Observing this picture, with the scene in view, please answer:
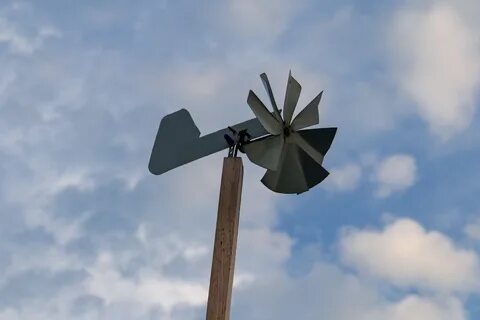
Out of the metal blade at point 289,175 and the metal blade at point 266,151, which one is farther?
the metal blade at point 289,175

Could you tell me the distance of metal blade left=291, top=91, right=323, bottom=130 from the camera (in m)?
4.92

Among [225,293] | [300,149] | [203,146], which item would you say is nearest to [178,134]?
[203,146]

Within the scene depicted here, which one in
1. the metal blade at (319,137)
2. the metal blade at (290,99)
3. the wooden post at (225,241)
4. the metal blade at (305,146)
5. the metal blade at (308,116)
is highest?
the metal blade at (290,99)

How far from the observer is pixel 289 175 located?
16.3 feet

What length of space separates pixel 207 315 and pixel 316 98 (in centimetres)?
182

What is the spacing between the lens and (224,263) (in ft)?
14.8

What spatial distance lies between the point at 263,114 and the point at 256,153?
0.96ft

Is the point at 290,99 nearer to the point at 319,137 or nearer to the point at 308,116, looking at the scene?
the point at 308,116

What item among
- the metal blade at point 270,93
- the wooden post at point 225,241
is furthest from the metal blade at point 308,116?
the wooden post at point 225,241

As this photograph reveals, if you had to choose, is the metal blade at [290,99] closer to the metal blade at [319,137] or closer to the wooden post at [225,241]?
Result: the metal blade at [319,137]

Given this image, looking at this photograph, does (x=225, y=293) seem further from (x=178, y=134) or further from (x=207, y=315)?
(x=178, y=134)

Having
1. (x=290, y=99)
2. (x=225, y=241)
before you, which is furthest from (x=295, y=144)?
(x=225, y=241)

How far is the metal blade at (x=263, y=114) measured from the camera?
A: 15.5 feet

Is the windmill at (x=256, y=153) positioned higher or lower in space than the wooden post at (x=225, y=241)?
higher
